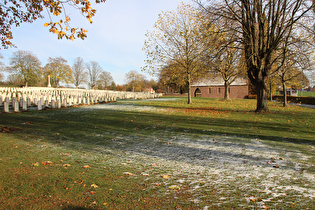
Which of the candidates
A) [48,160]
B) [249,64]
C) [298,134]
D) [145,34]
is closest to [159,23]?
[145,34]

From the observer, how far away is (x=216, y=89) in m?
57.8

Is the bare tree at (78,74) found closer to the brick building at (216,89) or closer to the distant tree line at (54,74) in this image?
the distant tree line at (54,74)

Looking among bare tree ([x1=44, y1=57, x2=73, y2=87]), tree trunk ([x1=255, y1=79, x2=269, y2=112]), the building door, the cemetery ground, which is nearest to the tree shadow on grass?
the cemetery ground

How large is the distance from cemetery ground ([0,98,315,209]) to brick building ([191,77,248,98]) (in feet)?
149

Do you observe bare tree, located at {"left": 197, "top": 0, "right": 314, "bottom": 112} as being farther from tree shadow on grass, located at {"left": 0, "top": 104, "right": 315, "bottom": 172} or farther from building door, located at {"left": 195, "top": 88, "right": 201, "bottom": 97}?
building door, located at {"left": 195, "top": 88, "right": 201, "bottom": 97}

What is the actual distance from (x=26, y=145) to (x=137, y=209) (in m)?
4.89

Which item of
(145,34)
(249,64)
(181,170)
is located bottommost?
(181,170)

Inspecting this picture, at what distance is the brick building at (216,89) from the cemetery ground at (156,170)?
149 ft

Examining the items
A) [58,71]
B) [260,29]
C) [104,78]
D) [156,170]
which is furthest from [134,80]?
[156,170]

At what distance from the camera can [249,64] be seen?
1492cm

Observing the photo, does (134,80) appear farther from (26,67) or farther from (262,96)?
(262,96)

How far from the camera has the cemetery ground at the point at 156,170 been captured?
9.78ft

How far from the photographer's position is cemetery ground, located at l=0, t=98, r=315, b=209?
2.98 m

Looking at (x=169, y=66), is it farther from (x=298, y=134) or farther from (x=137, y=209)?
(x=137, y=209)
